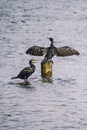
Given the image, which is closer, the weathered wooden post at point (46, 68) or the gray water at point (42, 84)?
the gray water at point (42, 84)

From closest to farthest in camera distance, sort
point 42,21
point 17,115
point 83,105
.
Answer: point 17,115
point 83,105
point 42,21

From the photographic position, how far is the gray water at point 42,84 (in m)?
22.1

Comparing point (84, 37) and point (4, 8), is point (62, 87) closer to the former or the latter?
point (84, 37)

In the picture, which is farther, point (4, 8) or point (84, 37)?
point (4, 8)

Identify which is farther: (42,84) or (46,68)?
(46,68)

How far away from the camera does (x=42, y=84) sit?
1140 inches

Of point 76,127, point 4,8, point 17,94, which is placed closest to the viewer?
point 76,127

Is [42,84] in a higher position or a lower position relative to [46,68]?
lower

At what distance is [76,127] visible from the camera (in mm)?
21172

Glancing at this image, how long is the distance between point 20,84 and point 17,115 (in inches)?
236

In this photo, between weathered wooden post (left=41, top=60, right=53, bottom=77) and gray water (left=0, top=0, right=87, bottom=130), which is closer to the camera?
gray water (left=0, top=0, right=87, bottom=130)

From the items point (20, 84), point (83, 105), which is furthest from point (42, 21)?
point (83, 105)

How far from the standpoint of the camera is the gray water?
22.1 meters

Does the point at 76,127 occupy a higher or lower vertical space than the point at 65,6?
higher
